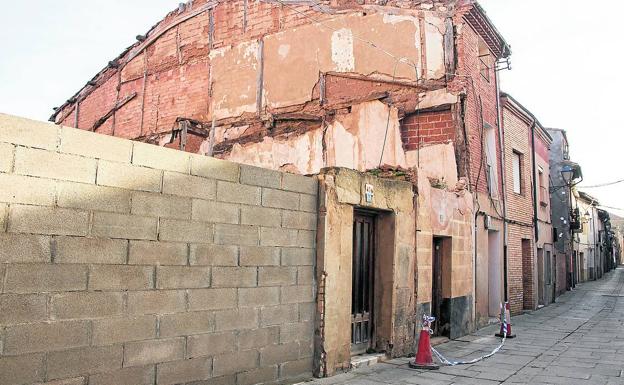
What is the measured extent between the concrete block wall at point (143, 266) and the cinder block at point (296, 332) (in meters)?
0.02

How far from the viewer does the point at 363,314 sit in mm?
7340

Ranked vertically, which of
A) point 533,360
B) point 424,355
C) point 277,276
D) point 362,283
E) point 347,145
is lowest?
point 533,360

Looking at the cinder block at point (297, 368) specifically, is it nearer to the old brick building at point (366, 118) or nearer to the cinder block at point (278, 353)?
the cinder block at point (278, 353)

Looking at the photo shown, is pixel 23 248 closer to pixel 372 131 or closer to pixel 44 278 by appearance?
pixel 44 278

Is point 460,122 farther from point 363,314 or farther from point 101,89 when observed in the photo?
point 101,89

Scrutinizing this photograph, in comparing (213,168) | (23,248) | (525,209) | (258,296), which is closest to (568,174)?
(525,209)

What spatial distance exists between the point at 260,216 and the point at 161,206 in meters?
1.29

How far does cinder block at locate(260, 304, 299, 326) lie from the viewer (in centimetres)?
556

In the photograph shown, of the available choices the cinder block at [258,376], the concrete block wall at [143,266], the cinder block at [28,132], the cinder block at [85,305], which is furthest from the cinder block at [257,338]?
the cinder block at [28,132]

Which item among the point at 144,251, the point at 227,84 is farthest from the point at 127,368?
the point at 227,84

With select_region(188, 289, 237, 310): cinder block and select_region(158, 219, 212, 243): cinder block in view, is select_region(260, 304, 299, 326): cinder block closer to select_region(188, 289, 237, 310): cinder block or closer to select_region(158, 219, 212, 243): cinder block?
select_region(188, 289, 237, 310): cinder block

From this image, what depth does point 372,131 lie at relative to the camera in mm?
10750

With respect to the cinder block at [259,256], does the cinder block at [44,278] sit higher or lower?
lower

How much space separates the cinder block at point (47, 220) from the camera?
359 centimetres
